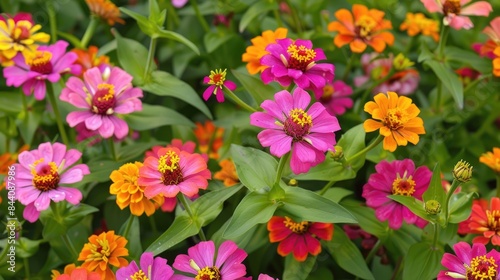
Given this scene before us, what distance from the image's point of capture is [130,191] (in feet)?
3.50

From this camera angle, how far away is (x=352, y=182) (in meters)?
1.42

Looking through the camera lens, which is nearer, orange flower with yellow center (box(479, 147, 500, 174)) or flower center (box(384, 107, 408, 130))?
flower center (box(384, 107, 408, 130))

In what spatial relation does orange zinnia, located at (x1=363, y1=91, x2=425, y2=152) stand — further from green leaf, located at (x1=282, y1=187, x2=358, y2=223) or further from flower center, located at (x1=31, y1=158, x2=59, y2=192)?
flower center, located at (x1=31, y1=158, x2=59, y2=192)

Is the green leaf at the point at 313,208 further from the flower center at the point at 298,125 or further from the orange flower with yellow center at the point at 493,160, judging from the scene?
the orange flower with yellow center at the point at 493,160

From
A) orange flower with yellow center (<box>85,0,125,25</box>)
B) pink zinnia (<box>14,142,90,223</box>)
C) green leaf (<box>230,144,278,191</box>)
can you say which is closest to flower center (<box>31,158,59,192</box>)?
pink zinnia (<box>14,142,90,223</box>)

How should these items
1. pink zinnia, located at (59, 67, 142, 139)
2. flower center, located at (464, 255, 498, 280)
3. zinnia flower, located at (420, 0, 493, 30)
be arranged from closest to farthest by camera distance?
flower center, located at (464, 255, 498, 280) → pink zinnia, located at (59, 67, 142, 139) → zinnia flower, located at (420, 0, 493, 30)

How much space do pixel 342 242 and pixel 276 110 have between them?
1.07 ft

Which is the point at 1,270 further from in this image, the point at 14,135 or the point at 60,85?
the point at 60,85

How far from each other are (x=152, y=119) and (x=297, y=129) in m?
0.49

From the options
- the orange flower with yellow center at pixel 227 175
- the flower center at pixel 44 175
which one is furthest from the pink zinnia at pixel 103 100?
the orange flower with yellow center at pixel 227 175

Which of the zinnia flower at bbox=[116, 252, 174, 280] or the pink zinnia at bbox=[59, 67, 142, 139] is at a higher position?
the pink zinnia at bbox=[59, 67, 142, 139]

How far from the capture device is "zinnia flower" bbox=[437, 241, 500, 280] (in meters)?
0.97


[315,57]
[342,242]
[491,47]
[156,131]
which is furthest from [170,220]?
[491,47]

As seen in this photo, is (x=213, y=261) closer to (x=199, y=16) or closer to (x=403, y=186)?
(x=403, y=186)
